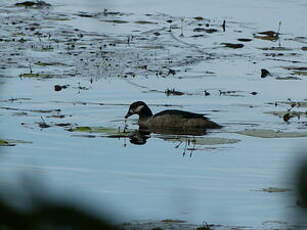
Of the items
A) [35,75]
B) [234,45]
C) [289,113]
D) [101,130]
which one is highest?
[234,45]

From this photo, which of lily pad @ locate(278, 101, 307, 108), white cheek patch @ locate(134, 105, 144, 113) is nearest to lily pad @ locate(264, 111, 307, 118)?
lily pad @ locate(278, 101, 307, 108)

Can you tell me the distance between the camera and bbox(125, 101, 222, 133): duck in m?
13.2

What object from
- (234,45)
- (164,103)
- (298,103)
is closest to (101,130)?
(164,103)

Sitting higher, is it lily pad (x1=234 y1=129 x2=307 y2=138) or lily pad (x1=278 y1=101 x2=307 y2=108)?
lily pad (x1=278 y1=101 x2=307 y2=108)

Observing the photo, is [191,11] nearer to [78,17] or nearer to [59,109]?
[78,17]

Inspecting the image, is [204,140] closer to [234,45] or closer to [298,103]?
[298,103]

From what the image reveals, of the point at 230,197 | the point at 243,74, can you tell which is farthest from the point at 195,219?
the point at 243,74

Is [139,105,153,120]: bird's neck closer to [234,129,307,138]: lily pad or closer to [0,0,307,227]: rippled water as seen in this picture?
[0,0,307,227]: rippled water

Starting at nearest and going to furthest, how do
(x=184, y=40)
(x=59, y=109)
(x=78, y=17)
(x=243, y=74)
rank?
(x=59, y=109) < (x=243, y=74) < (x=184, y=40) < (x=78, y=17)

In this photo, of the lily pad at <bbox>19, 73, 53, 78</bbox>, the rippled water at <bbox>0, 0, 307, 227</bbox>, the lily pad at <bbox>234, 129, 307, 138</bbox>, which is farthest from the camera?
the lily pad at <bbox>19, 73, 53, 78</bbox>

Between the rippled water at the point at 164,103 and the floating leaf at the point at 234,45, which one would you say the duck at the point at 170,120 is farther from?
the floating leaf at the point at 234,45

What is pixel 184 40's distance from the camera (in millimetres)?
21062

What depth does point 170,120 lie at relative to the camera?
1337 centimetres

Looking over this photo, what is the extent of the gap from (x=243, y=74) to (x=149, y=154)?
6360mm
